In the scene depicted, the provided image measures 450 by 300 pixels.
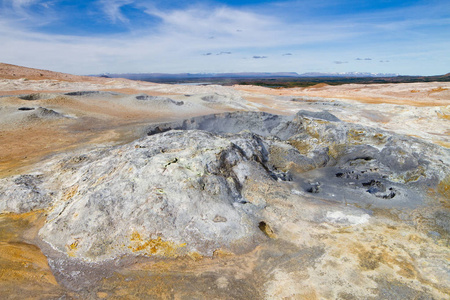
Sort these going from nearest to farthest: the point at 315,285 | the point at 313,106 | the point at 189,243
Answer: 1. the point at 315,285
2. the point at 189,243
3. the point at 313,106

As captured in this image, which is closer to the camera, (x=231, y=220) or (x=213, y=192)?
(x=231, y=220)

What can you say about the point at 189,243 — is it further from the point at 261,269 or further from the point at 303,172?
the point at 303,172

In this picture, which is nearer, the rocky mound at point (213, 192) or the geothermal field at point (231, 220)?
the geothermal field at point (231, 220)

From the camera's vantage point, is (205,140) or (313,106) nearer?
(205,140)

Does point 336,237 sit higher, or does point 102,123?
point 102,123

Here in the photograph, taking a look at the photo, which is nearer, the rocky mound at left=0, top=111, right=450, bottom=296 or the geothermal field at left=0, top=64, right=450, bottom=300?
the geothermal field at left=0, top=64, right=450, bottom=300

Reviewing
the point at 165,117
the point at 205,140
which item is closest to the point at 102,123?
the point at 165,117

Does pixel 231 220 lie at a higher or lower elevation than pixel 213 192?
lower

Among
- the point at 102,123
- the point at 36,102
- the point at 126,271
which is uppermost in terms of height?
the point at 36,102
